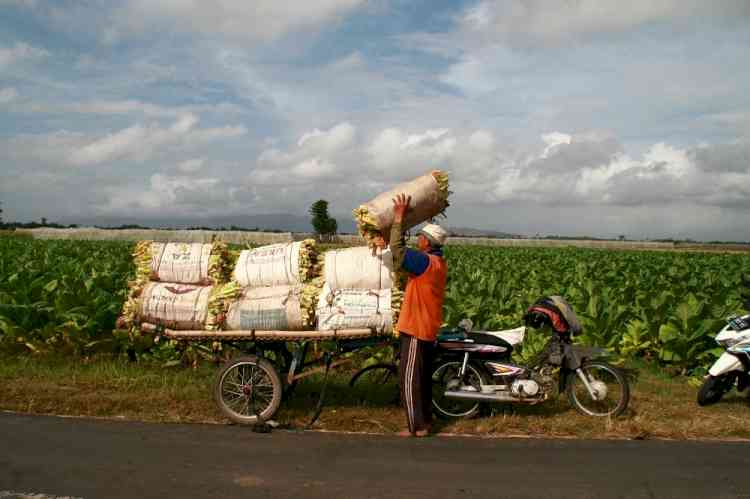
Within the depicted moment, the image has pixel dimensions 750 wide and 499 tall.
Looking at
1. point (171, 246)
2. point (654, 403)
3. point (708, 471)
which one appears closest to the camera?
point (708, 471)

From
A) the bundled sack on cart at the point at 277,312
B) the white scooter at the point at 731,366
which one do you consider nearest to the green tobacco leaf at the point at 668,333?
the white scooter at the point at 731,366

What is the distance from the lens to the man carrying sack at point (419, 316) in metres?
6.95

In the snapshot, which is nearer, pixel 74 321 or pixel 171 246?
pixel 171 246

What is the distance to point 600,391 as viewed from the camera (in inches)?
307

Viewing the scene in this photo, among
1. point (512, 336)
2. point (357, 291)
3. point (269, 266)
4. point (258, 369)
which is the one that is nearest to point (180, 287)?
point (269, 266)

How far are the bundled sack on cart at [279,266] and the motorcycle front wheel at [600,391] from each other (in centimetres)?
337

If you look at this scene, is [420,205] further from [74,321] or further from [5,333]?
[5,333]

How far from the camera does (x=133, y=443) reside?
656 centimetres

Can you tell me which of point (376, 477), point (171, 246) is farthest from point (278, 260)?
point (376, 477)

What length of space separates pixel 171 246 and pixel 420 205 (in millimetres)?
3140

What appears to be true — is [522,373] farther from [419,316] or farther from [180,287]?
[180,287]

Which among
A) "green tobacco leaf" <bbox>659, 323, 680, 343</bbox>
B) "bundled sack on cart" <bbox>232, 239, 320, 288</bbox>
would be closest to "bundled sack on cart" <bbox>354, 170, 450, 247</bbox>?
"bundled sack on cart" <bbox>232, 239, 320, 288</bbox>

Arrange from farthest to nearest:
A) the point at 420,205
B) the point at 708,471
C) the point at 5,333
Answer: the point at 5,333 < the point at 420,205 < the point at 708,471

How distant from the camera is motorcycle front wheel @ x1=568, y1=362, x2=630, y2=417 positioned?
779 centimetres
